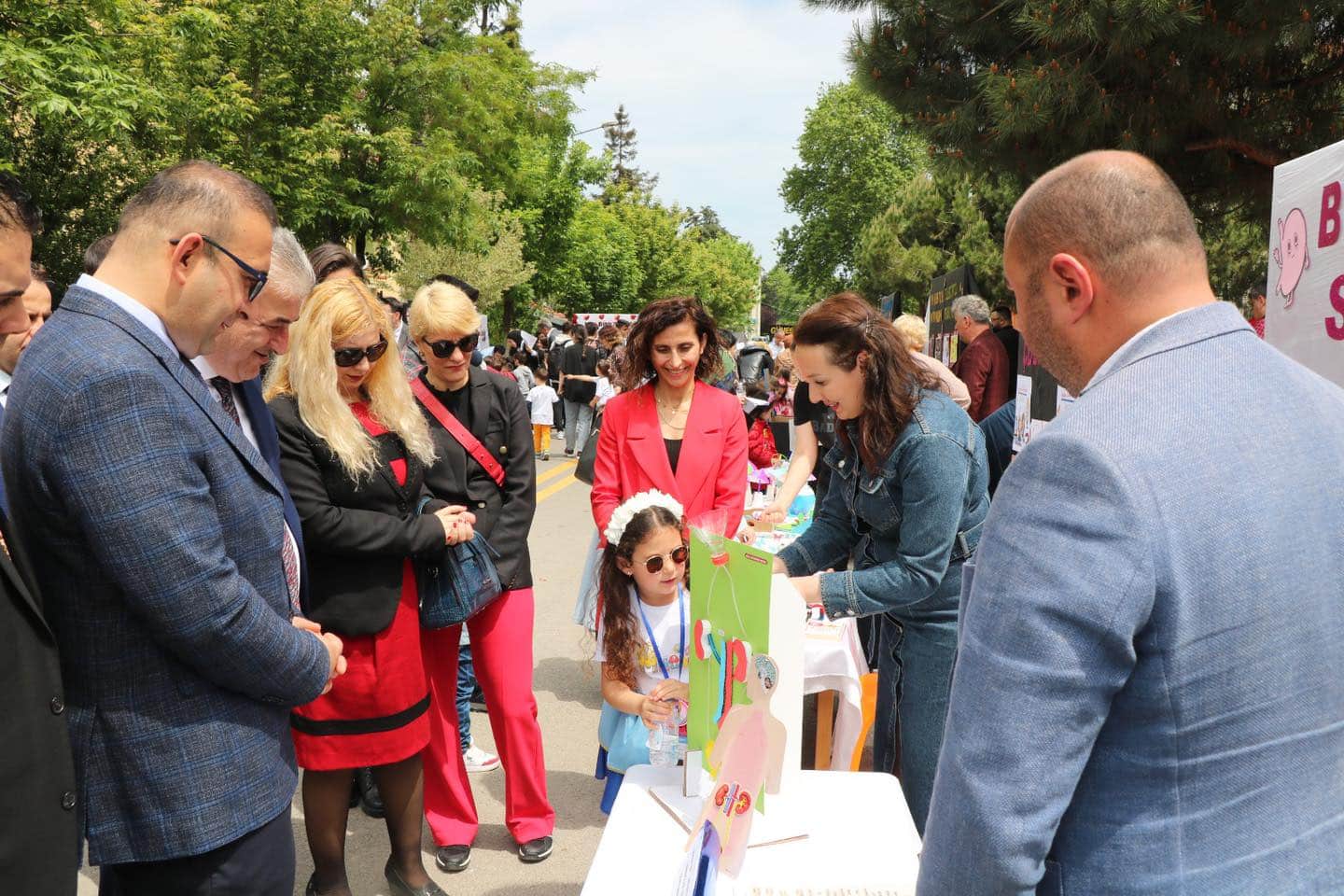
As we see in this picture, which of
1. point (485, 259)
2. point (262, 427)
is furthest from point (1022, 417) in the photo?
point (485, 259)

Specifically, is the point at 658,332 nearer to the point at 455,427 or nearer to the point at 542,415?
the point at 455,427

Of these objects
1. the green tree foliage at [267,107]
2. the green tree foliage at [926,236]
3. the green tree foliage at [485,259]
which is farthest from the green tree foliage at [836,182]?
the green tree foliage at [267,107]

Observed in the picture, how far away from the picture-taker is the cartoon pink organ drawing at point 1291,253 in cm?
291

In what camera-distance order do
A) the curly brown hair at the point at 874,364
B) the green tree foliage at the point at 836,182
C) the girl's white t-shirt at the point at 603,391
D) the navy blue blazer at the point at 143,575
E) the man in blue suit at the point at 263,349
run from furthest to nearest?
1. the green tree foliage at the point at 836,182
2. the girl's white t-shirt at the point at 603,391
3. the curly brown hair at the point at 874,364
4. the man in blue suit at the point at 263,349
5. the navy blue blazer at the point at 143,575

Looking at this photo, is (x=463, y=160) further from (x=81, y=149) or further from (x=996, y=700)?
(x=996, y=700)

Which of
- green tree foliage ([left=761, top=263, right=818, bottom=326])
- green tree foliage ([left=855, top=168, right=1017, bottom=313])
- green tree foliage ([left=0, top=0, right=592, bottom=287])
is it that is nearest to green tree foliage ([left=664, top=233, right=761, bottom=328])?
green tree foliage ([left=761, top=263, right=818, bottom=326])

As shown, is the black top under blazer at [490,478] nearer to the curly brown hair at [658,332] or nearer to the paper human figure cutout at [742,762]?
the curly brown hair at [658,332]

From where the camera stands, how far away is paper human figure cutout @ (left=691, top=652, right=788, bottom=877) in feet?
5.48

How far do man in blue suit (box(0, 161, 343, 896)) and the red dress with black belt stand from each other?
98 cm

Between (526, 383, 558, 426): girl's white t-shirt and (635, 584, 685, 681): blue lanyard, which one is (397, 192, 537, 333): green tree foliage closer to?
(526, 383, 558, 426): girl's white t-shirt

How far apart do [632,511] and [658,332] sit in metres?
0.95

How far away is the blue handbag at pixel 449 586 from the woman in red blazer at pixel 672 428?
0.82 meters

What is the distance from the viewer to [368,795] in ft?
12.6

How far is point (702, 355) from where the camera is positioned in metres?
4.00
